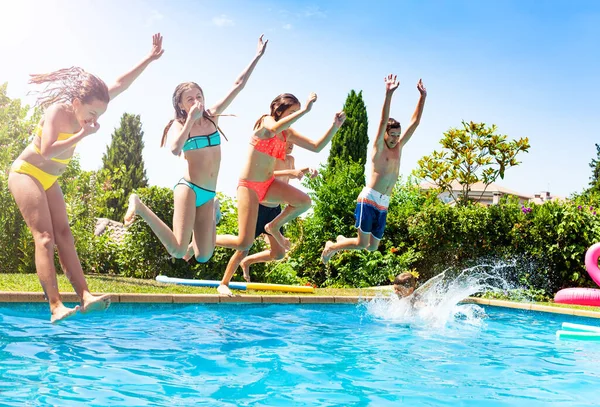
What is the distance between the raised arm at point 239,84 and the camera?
20.6ft

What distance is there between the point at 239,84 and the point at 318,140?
0.93m

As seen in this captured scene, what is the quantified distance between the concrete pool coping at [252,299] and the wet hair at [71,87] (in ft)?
12.2

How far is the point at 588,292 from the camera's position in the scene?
12.7m

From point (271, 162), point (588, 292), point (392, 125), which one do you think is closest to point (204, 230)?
point (271, 162)

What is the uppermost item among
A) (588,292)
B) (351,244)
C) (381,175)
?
(381,175)

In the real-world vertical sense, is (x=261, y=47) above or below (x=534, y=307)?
above

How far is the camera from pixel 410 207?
15.0 m

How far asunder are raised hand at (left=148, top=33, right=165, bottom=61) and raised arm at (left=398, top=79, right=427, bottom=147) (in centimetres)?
284

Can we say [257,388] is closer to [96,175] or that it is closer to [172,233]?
[172,233]

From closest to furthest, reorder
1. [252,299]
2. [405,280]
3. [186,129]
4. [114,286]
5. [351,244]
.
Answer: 1. [186,129]
2. [351,244]
3. [405,280]
4. [114,286]
5. [252,299]

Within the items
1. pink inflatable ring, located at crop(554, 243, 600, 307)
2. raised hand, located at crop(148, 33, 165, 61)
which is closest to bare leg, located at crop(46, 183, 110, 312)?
raised hand, located at crop(148, 33, 165, 61)

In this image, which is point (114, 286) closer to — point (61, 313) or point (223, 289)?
point (223, 289)

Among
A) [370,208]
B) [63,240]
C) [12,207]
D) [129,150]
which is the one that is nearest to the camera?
[63,240]

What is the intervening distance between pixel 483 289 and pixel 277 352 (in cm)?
785
